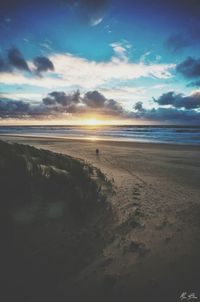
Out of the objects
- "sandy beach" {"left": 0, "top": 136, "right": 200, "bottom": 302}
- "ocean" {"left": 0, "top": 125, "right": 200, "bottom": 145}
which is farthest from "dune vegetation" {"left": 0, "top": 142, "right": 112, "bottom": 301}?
"ocean" {"left": 0, "top": 125, "right": 200, "bottom": 145}

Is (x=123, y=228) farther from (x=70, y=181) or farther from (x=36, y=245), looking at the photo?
(x=36, y=245)

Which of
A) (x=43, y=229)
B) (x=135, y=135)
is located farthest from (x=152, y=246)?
(x=135, y=135)

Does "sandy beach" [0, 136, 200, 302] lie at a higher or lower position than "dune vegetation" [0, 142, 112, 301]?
lower

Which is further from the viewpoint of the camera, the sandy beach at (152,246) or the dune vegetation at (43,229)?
the sandy beach at (152,246)

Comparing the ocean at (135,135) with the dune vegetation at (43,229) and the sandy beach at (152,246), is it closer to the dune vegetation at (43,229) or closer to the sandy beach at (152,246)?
the sandy beach at (152,246)

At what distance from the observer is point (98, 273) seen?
357 cm

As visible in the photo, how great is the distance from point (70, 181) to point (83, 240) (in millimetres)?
1530

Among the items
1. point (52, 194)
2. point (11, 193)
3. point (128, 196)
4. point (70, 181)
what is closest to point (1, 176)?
point (11, 193)

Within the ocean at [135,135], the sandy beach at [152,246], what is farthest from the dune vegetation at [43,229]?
the ocean at [135,135]

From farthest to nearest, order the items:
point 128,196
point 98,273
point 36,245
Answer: point 128,196 → point 36,245 → point 98,273

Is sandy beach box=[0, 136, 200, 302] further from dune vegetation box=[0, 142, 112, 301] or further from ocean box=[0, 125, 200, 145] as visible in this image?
ocean box=[0, 125, 200, 145]

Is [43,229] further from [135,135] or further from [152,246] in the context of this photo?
[135,135]

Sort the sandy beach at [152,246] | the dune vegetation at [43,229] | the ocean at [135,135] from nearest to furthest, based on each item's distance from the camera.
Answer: the dune vegetation at [43,229]
the sandy beach at [152,246]
the ocean at [135,135]

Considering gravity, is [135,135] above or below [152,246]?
above
